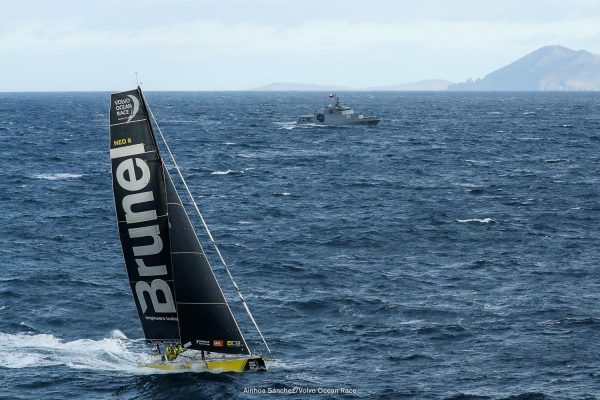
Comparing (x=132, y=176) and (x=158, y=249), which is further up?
(x=132, y=176)

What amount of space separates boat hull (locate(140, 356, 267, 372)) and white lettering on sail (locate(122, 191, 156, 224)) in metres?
6.17

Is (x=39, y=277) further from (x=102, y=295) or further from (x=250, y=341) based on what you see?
(x=250, y=341)

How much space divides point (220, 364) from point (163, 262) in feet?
15.8

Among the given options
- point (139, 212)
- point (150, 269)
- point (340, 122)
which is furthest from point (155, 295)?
point (340, 122)

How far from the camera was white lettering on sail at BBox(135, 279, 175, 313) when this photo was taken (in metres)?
32.9

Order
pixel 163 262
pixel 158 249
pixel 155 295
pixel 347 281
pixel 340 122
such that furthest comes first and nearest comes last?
pixel 340 122
pixel 347 281
pixel 155 295
pixel 163 262
pixel 158 249

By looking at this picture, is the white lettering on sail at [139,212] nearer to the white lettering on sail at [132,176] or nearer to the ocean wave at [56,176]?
the white lettering on sail at [132,176]

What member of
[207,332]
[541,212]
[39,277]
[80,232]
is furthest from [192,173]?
[207,332]

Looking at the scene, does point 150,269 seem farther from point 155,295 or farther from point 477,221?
point 477,221

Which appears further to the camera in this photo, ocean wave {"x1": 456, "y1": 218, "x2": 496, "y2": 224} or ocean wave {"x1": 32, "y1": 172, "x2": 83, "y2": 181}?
ocean wave {"x1": 32, "y1": 172, "x2": 83, "y2": 181}

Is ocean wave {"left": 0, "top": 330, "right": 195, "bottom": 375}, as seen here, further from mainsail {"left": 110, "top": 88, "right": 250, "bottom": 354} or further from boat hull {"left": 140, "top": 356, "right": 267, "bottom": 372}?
mainsail {"left": 110, "top": 88, "right": 250, "bottom": 354}

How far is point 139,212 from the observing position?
31875 millimetres

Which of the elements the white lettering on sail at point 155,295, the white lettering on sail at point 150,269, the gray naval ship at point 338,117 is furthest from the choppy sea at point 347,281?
the gray naval ship at point 338,117

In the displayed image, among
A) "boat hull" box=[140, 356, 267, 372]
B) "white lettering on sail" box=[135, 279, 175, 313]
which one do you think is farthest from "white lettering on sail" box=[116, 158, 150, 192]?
"boat hull" box=[140, 356, 267, 372]
